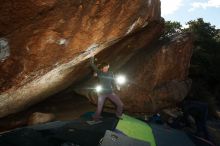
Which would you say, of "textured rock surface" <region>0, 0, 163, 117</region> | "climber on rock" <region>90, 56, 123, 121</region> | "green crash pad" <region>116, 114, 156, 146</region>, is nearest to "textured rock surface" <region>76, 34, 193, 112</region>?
"textured rock surface" <region>0, 0, 163, 117</region>

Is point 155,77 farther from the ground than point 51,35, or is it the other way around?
point 51,35

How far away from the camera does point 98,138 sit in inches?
147

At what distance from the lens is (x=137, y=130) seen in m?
4.90

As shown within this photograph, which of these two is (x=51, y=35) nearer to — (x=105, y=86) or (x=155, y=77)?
(x=105, y=86)

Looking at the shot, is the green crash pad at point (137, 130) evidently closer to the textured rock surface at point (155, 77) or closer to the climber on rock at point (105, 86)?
the climber on rock at point (105, 86)

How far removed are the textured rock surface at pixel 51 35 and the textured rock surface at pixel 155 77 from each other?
2.54 m

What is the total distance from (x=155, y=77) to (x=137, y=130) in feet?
18.4

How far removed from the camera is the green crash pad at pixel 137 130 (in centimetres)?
448

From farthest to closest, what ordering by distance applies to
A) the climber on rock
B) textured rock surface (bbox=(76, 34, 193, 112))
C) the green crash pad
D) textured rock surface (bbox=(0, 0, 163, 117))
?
textured rock surface (bbox=(76, 34, 193, 112)) < the climber on rock < textured rock surface (bbox=(0, 0, 163, 117)) < the green crash pad

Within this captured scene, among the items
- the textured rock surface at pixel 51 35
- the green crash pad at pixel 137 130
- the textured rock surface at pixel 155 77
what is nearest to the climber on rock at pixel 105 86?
the textured rock surface at pixel 51 35

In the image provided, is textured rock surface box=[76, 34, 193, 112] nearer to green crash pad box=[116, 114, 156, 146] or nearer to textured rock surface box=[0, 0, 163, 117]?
textured rock surface box=[0, 0, 163, 117]

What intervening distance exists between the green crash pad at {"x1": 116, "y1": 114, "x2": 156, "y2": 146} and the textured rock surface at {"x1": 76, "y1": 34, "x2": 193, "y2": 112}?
4.63m

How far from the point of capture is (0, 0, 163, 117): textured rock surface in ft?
16.0

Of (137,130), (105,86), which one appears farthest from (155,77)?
(137,130)
